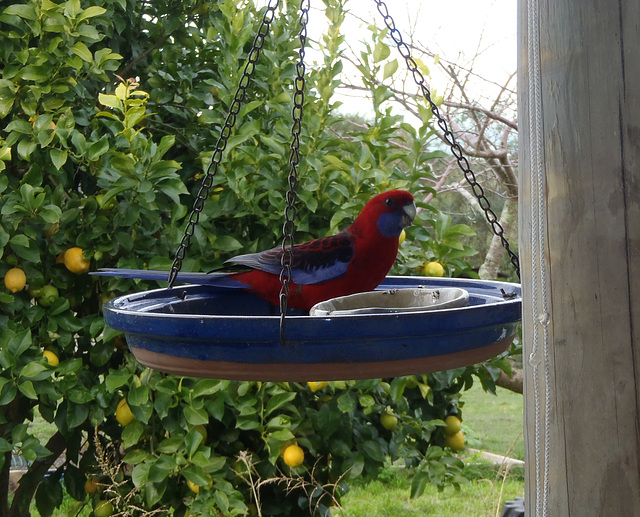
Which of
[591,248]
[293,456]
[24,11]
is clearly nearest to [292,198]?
[591,248]

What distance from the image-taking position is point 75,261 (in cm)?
202

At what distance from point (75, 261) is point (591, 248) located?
1.54 metres

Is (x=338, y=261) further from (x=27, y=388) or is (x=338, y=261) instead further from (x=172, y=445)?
(x=27, y=388)

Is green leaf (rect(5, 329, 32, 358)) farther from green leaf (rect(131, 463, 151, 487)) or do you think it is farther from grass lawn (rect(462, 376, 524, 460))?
grass lawn (rect(462, 376, 524, 460))

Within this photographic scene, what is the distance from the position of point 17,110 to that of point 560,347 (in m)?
1.93

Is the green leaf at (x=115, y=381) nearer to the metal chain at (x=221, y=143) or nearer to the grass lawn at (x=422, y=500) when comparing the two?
the metal chain at (x=221, y=143)

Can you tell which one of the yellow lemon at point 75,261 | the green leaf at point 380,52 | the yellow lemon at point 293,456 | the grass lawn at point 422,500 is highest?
the green leaf at point 380,52

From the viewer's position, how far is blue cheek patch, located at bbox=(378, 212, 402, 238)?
4.97ft

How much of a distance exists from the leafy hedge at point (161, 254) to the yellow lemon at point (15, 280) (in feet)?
0.18

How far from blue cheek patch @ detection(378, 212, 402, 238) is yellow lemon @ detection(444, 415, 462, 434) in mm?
→ 928

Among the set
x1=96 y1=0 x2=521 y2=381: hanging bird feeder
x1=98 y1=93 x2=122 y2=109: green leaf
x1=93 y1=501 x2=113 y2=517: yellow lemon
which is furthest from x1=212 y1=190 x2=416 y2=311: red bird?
x1=93 y1=501 x2=113 y2=517: yellow lemon

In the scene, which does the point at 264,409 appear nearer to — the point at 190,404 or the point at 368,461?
the point at 190,404

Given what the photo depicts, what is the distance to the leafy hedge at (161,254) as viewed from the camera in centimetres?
191

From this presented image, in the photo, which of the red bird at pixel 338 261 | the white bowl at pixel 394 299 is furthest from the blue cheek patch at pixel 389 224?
the white bowl at pixel 394 299
